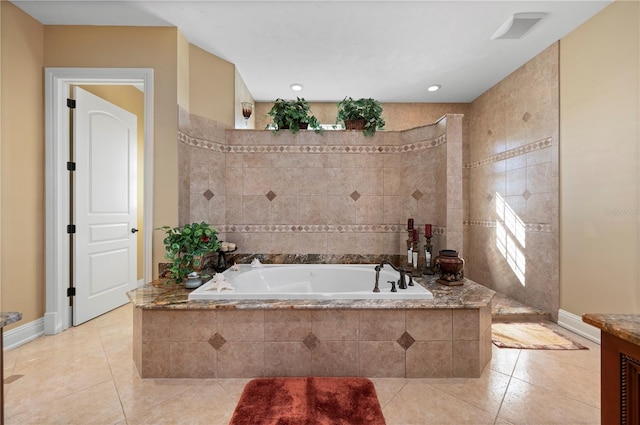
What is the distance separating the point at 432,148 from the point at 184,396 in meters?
2.72

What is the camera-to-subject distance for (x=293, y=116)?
282 cm

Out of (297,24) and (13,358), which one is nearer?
(13,358)

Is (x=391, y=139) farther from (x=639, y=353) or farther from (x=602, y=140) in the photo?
(x=639, y=353)

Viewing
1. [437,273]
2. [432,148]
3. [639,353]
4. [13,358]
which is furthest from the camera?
[432,148]

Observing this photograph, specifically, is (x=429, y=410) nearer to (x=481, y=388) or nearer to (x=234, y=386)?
(x=481, y=388)

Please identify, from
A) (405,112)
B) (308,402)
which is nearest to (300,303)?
(308,402)

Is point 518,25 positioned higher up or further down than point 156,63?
higher up

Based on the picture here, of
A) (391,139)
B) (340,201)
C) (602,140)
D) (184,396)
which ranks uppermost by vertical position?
(391,139)

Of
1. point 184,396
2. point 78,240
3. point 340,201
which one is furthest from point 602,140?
point 78,240

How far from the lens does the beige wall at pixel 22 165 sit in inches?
83.2

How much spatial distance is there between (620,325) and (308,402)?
136cm

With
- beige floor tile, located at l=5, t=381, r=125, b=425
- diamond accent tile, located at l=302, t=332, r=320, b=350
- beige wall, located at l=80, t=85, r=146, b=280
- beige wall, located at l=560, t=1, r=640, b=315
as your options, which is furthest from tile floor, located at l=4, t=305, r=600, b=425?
beige wall, located at l=80, t=85, r=146, b=280

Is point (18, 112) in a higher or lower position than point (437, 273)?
higher

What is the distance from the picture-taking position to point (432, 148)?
270cm
